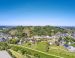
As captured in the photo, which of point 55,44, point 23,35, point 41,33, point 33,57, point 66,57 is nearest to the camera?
point 33,57

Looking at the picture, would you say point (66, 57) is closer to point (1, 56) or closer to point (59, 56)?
point (59, 56)

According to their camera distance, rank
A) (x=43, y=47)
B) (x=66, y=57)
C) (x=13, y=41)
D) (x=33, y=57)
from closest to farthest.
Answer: (x=33, y=57)
(x=66, y=57)
(x=43, y=47)
(x=13, y=41)

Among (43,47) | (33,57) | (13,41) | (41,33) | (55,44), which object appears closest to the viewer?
(33,57)

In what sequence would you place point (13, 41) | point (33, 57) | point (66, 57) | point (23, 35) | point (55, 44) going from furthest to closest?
1. point (23, 35)
2. point (13, 41)
3. point (55, 44)
4. point (66, 57)
5. point (33, 57)

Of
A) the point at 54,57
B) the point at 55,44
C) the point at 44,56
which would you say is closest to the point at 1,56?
the point at 44,56

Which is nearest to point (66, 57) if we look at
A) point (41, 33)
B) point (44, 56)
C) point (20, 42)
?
point (44, 56)

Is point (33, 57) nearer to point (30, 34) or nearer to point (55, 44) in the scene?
Answer: point (55, 44)

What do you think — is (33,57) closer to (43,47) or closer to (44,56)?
(44,56)

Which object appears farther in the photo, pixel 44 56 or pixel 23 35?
pixel 23 35

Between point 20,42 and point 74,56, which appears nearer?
point 74,56
